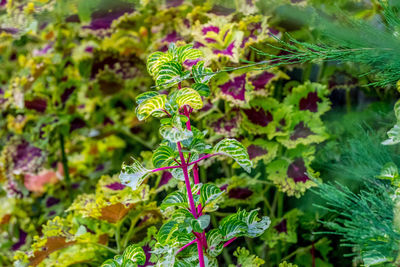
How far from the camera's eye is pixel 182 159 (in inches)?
26.5

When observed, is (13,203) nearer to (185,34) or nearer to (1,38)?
(1,38)

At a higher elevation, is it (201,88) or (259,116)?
(201,88)

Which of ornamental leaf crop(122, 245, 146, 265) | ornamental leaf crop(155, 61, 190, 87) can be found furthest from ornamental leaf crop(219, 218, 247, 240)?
ornamental leaf crop(155, 61, 190, 87)

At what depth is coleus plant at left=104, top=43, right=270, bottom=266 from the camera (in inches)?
25.5

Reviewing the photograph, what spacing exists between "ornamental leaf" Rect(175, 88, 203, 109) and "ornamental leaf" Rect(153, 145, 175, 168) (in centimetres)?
7

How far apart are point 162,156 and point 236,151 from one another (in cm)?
11

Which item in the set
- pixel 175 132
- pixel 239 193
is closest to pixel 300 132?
pixel 239 193

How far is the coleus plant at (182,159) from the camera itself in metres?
0.65

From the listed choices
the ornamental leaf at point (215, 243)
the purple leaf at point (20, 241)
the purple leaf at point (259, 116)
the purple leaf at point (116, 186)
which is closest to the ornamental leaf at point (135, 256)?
the ornamental leaf at point (215, 243)

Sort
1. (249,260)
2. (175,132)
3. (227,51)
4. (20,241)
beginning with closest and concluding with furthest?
(175,132)
(249,260)
(227,51)
(20,241)

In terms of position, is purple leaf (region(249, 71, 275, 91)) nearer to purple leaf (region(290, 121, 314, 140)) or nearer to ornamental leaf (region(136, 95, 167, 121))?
purple leaf (region(290, 121, 314, 140))

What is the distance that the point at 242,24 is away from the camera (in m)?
1.11

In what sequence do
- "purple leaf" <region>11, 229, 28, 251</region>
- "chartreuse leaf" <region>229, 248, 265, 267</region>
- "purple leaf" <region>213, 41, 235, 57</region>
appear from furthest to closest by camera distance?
"purple leaf" <region>11, 229, 28, 251</region>
"purple leaf" <region>213, 41, 235, 57</region>
"chartreuse leaf" <region>229, 248, 265, 267</region>

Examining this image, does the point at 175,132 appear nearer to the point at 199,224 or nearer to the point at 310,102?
the point at 199,224
